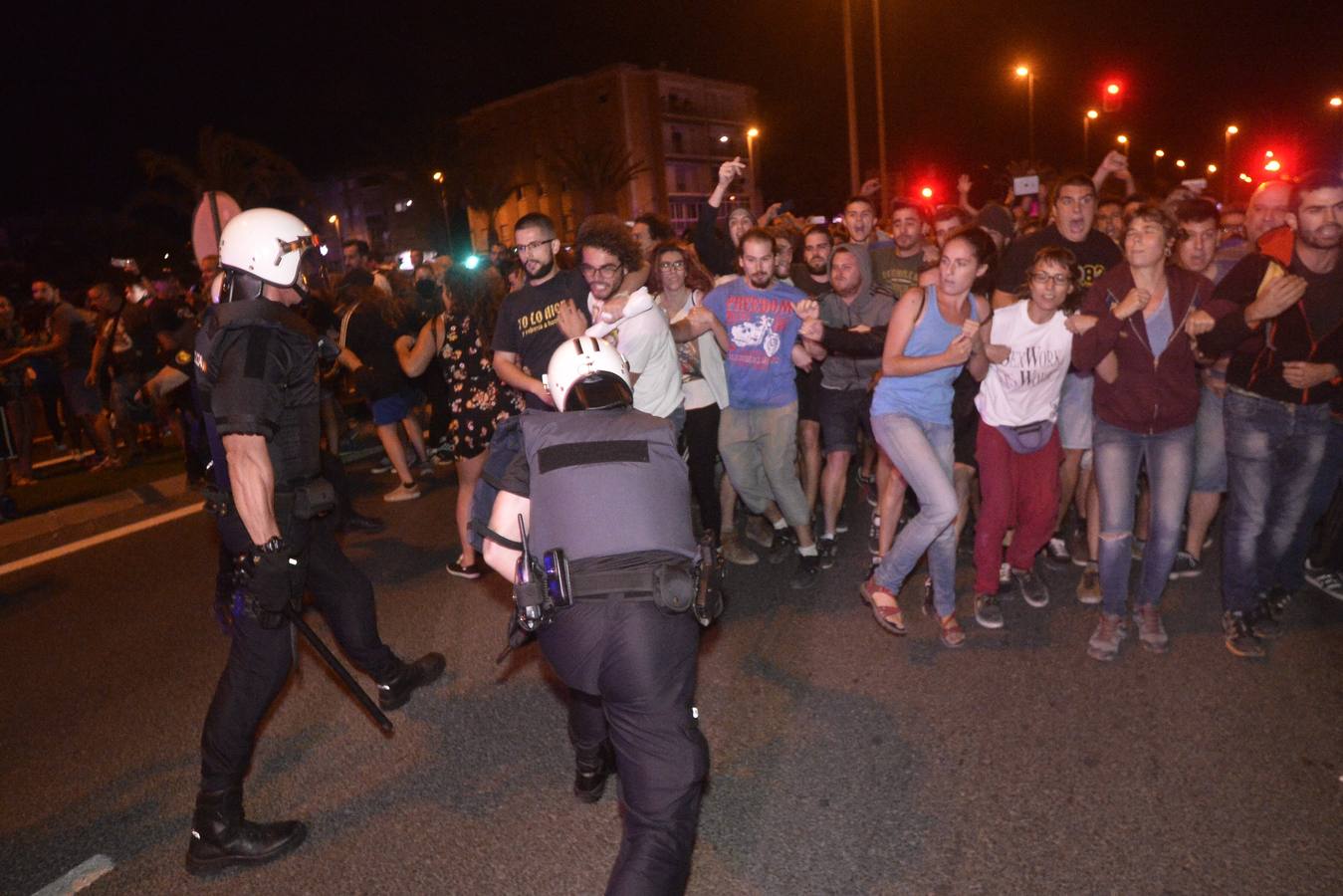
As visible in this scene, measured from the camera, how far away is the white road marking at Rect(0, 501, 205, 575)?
7.10 metres

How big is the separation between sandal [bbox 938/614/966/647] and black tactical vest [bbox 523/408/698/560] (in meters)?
2.42

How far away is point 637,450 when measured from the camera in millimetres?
2492

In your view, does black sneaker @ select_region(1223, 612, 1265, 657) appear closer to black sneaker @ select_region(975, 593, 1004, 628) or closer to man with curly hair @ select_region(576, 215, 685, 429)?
black sneaker @ select_region(975, 593, 1004, 628)

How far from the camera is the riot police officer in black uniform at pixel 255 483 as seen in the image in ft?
9.94

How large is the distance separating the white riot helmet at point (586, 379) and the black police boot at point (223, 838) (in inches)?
79.6

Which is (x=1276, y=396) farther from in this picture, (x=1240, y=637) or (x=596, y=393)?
(x=596, y=393)

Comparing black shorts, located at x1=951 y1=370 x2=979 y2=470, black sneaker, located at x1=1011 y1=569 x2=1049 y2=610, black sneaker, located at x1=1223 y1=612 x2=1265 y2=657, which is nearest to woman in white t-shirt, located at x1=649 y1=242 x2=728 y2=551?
black shorts, located at x1=951 y1=370 x2=979 y2=470

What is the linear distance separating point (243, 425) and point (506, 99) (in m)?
70.3

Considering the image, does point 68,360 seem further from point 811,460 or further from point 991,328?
point 991,328

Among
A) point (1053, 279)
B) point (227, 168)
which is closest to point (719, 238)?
point (1053, 279)

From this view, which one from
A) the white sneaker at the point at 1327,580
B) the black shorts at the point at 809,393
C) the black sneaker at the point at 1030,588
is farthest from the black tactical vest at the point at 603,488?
the white sneaker at the point at 1327,580

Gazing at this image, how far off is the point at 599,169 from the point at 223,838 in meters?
58.6

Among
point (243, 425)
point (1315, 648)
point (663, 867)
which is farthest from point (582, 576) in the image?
point (1315, 648)

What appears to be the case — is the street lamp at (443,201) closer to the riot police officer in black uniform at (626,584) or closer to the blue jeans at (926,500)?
the blue jeans at (926,500)
